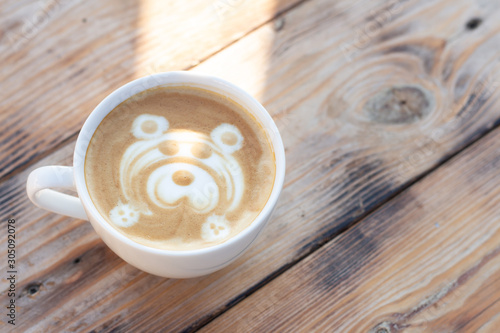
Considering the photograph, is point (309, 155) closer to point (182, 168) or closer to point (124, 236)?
point (182, 168)

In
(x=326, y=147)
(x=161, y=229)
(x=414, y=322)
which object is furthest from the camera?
(x=326, y=147)

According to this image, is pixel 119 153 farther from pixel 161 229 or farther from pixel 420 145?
pixel 420 145

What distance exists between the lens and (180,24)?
1.05 m

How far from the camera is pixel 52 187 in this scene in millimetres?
763

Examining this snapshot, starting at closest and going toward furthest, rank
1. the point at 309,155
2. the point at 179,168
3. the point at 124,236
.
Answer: the point at 124,236, the point at 179,168, the point at 309,155

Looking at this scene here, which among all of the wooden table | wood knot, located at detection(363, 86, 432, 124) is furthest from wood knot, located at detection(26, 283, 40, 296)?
wood knot, located at detection(363, 86, 432, 124)

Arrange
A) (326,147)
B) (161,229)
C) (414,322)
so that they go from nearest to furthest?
(161,229), (414,322), (326,147)

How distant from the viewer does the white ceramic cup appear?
2.31ft

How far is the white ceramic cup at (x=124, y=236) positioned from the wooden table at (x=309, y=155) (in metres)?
0.13

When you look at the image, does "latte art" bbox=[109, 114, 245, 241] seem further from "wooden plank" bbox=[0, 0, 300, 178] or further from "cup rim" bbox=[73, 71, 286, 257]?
"wooden plank" bbox=[0, 0, 300, 178]

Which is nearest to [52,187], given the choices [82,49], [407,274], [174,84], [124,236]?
[124,236]

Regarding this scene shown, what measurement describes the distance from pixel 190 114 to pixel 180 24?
29 cm

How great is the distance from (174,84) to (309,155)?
29 centimetres

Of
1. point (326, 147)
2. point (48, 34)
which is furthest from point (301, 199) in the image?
point (48, 34)
